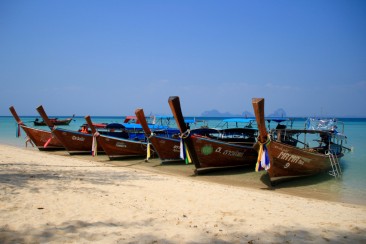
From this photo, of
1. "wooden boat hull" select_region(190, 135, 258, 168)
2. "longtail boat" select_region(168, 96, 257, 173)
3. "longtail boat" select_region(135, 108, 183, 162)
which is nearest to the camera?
"longtail boat" select_region(168, 96, 257, 173)

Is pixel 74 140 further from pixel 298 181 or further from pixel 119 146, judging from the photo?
pixel 298 181

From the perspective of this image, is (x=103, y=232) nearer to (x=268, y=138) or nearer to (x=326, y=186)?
(x=268, y=138)

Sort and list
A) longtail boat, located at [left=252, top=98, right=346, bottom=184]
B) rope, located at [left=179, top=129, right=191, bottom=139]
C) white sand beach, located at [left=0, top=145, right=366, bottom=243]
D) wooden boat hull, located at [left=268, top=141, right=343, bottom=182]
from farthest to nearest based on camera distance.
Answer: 1. rope, located at [left=179, top=129, right=191, bottom=139]
2. wooden boat hull, located at [left=268, top=141, right=343, bottom=182]
3. longtail boat, located at [left=252, top=98, right=346, bottom=184]
4. white sand beach, located at [left=0, top=145, right=366, bottom=243]

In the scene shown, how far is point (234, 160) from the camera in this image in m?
12.8

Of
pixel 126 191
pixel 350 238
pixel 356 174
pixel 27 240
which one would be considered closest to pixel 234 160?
pixel 356 174

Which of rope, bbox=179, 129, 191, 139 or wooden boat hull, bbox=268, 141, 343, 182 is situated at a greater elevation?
rope, bbox=179, 129, 191, 139

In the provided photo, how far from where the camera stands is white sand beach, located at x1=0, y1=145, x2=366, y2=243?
4.29 metres

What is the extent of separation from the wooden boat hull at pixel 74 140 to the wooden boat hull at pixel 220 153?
27.7 feet

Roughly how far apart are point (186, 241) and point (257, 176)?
863 centimetres

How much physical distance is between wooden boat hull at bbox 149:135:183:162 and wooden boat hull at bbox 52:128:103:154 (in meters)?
5.41

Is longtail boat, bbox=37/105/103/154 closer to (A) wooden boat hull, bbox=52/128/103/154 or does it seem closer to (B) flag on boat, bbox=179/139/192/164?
(A) wooden boat hull, bbox=52/128/103/154

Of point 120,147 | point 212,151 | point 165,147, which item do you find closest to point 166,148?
point 165,147

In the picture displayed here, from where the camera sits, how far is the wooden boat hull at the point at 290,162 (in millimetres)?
9914

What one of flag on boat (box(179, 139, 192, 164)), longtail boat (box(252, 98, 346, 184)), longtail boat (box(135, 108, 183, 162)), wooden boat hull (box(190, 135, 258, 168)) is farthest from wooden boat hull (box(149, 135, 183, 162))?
longtail boat (box(252, 98, 346, 184))
